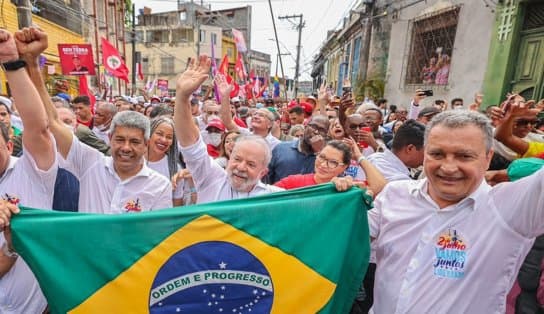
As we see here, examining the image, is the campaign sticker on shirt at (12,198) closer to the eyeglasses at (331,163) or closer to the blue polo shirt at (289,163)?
the eyeglasses at (331,163)

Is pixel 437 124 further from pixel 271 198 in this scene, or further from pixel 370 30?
pixel 370 30

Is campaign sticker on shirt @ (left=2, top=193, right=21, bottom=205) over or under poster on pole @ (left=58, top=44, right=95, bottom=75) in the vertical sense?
under

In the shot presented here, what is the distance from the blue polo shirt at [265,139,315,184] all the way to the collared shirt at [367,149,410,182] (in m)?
0.96

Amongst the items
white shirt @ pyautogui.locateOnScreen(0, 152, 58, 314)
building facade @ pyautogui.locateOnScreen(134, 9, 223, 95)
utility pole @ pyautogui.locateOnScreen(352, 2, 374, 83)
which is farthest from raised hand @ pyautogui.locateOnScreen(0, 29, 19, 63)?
building facade @ pyautogui.locateOnScreen(134, 9, 223, 95)

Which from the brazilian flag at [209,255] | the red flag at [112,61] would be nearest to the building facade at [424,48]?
the brazilian flag at [209,255]

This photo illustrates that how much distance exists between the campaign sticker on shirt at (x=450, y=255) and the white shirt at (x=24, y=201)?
2226 millimetres

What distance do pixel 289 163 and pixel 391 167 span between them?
1.27 meters

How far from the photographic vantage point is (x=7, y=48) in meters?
1.90

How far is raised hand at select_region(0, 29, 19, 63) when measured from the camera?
1.89 metres

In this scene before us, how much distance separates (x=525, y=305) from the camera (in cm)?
208

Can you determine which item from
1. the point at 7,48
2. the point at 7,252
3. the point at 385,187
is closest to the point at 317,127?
the point at 385,187

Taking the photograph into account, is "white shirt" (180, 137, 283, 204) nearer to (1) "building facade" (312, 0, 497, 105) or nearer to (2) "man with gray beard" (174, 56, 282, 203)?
(2) "man with gray beard" (174, 56, 282, 203)

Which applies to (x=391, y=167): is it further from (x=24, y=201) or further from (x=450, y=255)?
(x=24, y=201)

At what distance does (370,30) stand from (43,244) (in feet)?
53.4
